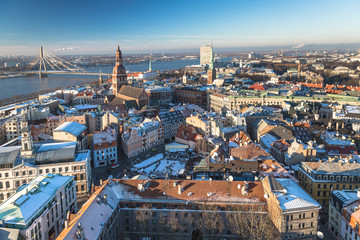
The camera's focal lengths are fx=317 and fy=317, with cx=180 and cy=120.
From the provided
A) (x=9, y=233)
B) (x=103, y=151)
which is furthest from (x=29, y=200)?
(x=103, y=151)

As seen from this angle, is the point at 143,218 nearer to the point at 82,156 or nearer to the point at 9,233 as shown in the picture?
the point at 9,233

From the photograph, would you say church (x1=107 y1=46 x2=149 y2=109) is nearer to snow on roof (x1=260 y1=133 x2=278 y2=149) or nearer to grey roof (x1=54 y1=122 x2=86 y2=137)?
grey roof (x1=54 y1=122 x2=86 y2=137)

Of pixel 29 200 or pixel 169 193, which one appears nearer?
pixel 29 200

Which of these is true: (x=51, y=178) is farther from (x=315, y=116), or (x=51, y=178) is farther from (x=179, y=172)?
(x=315, y=116)

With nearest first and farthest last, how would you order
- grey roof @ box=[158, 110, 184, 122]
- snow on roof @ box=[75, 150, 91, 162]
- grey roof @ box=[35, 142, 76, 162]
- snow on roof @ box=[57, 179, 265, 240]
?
snow on roof @ box=[57, 179, 265, 240]
grey roof @ box=[35, 142, 76, 162]
snow on roof @ box=[75, 150, 91, 162]
grey roof @ box=[158, 110, 184, 122]

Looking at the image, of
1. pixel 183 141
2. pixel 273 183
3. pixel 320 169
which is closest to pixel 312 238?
pixel 273 183

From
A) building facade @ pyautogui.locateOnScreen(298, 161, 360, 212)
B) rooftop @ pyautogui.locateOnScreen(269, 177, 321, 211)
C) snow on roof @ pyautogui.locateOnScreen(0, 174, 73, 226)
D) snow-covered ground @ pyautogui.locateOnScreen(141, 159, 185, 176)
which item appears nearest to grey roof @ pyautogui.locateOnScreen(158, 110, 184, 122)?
snow-covered ground @ pyautogui.locateOnScreen(141, 159, 185, 176)
